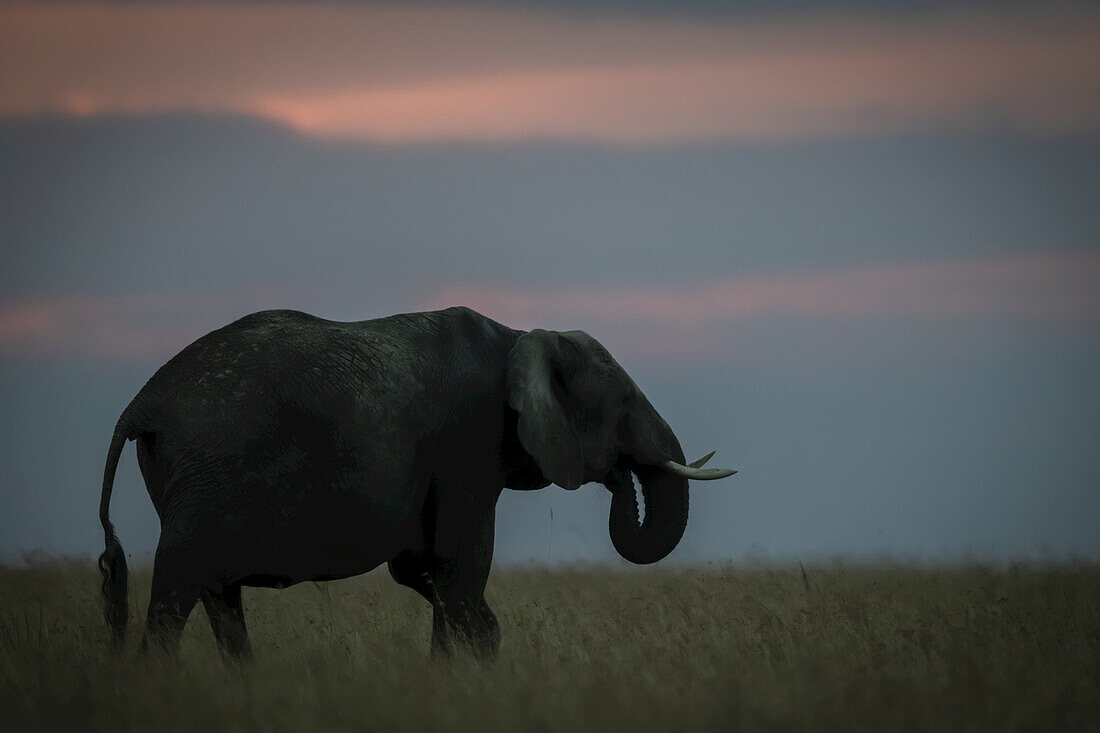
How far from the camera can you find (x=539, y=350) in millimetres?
11469

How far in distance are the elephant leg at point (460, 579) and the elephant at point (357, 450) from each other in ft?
0.05

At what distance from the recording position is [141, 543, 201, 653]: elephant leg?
9672 millimetres

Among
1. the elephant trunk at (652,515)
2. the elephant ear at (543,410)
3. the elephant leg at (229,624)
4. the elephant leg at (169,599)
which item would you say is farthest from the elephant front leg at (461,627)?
the elephant leg at (169,599)

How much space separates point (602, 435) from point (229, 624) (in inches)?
132

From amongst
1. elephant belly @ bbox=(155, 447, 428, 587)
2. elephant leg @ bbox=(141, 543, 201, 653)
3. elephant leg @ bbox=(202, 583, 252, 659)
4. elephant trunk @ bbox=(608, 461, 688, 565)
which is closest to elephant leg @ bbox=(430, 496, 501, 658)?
elephant belly @ bbox=(155, 447, 428, 587)

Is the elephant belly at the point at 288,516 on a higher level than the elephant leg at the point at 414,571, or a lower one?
higher

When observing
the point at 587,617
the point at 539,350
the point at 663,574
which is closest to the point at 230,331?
the point at 539,350

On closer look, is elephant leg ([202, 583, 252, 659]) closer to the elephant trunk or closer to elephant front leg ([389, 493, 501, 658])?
elephant front leg ([389, 493, 501, 658])

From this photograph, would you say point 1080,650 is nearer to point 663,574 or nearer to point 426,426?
point 426,426

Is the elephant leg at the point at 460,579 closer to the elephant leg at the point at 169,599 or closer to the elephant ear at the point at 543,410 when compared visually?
the elephant ear at the point at 543,410

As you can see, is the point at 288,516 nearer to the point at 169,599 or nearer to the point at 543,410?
the point at 169,599

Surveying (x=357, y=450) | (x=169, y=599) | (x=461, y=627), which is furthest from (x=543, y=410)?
(x=169, y=599)

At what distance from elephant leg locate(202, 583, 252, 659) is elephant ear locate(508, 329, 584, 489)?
2470 millimetres

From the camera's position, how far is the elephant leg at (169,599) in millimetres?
9672
